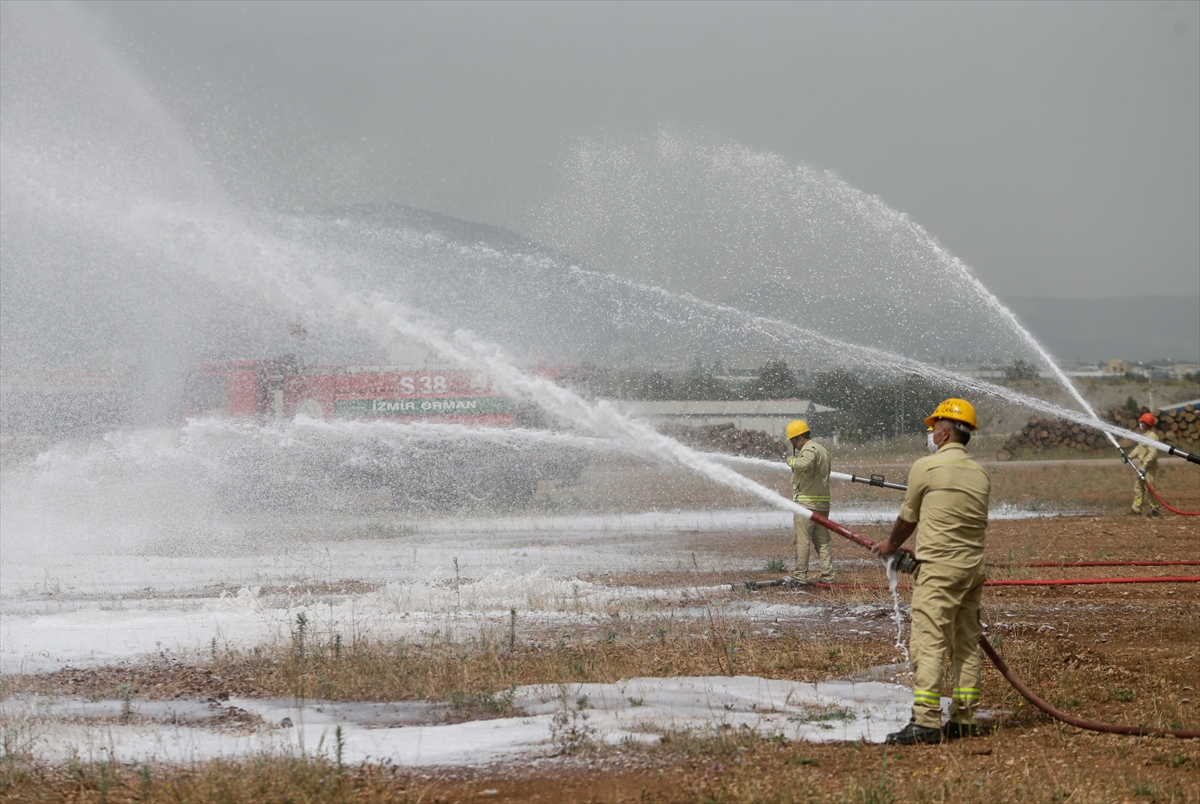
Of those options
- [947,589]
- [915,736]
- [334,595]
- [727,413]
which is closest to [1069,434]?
[727,413]

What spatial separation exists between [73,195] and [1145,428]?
61.8 feet

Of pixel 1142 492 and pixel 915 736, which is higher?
pixel 1142 492

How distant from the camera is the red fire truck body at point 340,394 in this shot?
20984mm

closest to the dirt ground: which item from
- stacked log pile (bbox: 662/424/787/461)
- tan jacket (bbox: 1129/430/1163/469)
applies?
tan jacket (bbox: 1129/430/1163/469)

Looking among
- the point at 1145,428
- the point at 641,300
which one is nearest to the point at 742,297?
the point at 641,300

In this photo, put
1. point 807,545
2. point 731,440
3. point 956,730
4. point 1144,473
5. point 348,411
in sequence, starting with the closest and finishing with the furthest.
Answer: point 956,730 → point 807,545 → point 1144,473 → point 348,411 → point 731,440

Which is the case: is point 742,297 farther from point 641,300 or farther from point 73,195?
point 73,195

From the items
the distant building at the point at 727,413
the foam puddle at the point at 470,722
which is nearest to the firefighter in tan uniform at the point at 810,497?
the foam puddle at the point at 470,722

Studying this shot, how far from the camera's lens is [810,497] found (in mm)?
11914

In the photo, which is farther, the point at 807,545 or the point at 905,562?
the point at 807,545

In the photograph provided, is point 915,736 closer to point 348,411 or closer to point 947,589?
point 947,589

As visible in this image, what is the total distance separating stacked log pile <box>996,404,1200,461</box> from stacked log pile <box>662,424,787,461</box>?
9192 millimetres

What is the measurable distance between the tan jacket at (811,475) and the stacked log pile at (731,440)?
15339 mm

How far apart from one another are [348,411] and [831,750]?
16.8 m
